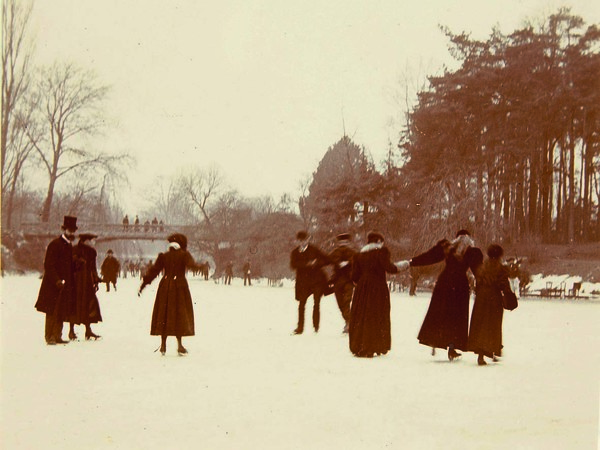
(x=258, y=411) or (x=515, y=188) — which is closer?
(x=258, y=411)

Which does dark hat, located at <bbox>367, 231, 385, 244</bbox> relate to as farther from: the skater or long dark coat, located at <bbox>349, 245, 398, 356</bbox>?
long dark coat, located at <bbox>349, 245, 398, 356</bbox>

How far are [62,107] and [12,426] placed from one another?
3.67m

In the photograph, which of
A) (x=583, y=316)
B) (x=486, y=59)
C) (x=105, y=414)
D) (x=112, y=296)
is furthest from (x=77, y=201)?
(x=112, y=296)

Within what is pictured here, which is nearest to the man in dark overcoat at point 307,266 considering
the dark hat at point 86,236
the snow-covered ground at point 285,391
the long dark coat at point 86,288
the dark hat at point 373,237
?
the snow-covered ground at point 285,391

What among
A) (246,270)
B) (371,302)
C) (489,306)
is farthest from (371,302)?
(246,270)

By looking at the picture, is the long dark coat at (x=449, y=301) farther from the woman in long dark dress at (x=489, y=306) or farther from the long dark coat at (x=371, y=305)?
the long dark coat at (x=371, y=305)

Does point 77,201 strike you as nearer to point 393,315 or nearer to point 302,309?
point 302,309

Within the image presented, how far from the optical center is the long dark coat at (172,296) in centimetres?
1158

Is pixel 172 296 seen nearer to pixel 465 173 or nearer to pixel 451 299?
pixel 451 299

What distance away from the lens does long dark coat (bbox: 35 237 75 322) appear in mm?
11156

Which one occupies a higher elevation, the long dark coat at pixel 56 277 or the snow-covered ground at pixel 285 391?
the long dark coat at pixel 56 277

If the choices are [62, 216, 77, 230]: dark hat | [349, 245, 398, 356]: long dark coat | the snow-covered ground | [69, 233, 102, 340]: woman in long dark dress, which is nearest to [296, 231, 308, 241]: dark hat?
[349, 245, 398, 356]: long dark coat

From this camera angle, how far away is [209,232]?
12.4 m

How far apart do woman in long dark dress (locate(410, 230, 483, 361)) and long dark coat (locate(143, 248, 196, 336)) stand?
314 centimetres
